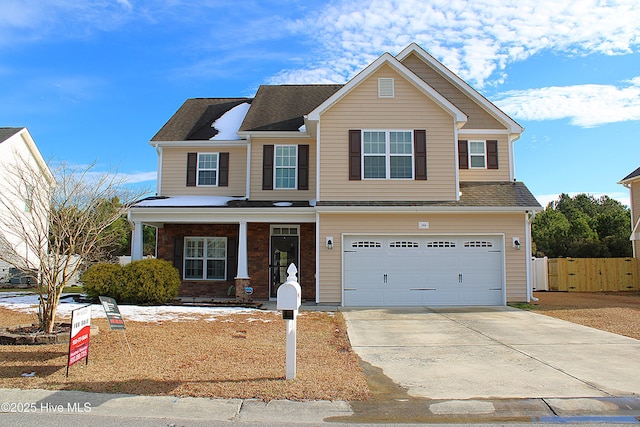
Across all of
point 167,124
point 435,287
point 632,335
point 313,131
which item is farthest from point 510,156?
point 167,124

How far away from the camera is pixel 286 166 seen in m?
17.0

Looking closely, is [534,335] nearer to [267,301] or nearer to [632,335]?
[632,335]

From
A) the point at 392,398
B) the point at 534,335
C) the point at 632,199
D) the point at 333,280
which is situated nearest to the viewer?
the point at 392,398

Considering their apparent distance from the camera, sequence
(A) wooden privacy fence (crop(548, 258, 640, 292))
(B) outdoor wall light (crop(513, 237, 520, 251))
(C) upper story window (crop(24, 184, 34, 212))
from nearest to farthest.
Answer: (C) upper story window (crop(24, 184, 34, 212))
(B) outdoor wall light (crop(513, 237, 520, 251))
(A) wooden privacy fence (crop(548, 258, 640, 292))

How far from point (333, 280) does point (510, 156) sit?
802 cm

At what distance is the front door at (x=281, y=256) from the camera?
17.3 m

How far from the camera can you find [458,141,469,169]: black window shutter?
17375mm

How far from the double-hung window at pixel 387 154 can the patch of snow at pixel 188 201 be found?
4725 millimetres

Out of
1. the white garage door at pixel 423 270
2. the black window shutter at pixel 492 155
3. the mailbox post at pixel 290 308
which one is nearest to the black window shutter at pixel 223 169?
the white garage door at pixel 423 270

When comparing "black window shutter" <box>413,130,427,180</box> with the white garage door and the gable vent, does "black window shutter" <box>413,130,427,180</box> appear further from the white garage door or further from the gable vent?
the white garage door

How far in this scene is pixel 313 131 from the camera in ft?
54.0

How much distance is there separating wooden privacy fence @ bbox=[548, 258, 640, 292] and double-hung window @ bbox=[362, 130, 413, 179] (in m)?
12.1

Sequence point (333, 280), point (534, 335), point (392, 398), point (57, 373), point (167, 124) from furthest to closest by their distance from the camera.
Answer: point (167, 124) < point (333, 280) < point (534, 335) < point (57, 373) < point (392, 398)

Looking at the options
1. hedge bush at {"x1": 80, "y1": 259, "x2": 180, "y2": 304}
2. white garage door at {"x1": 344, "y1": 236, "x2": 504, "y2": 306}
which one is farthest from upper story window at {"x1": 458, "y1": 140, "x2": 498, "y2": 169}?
hedge bush at {"x1": 80, "y1": 259, "x2": 180, "y2": 304}
